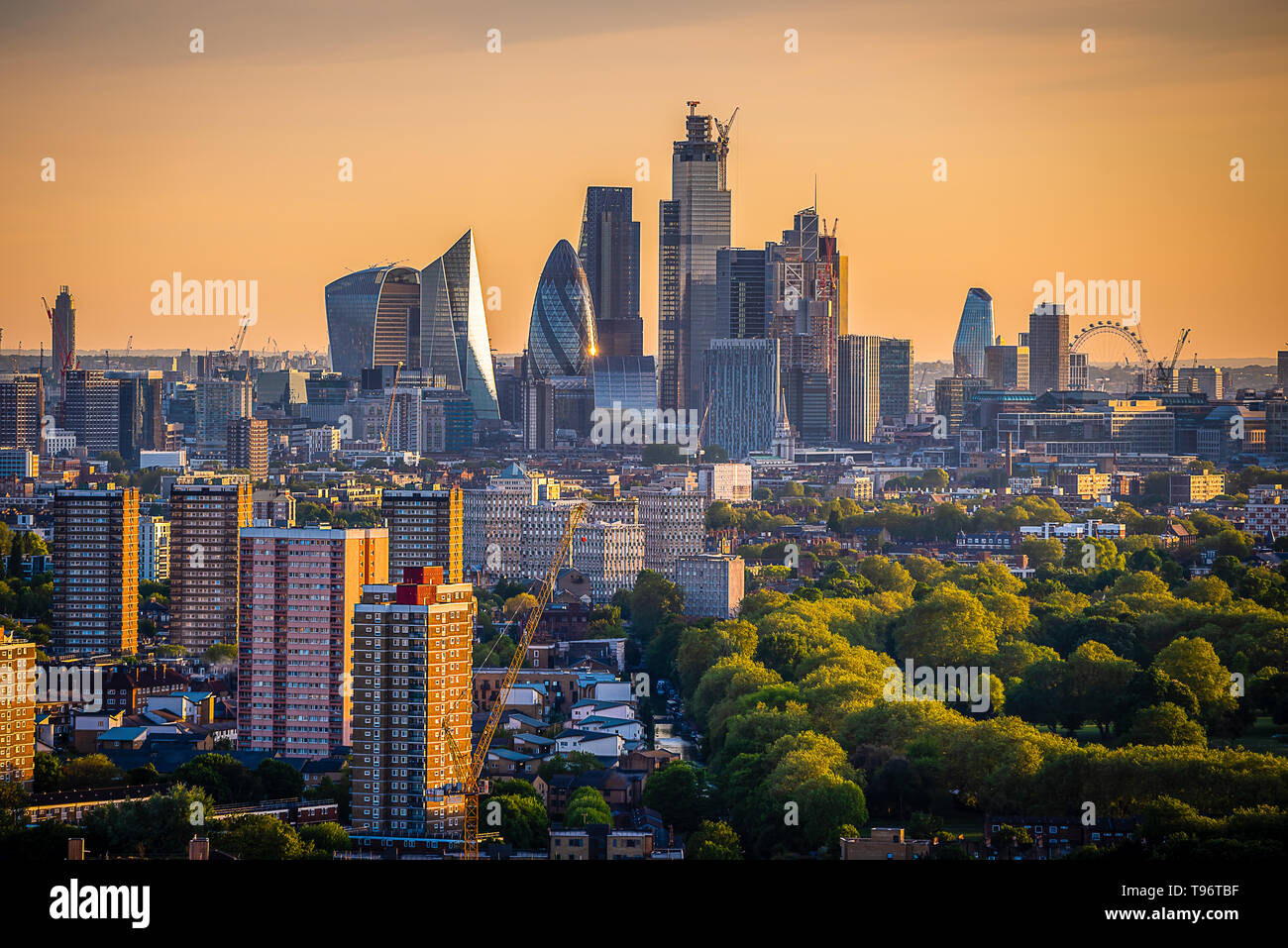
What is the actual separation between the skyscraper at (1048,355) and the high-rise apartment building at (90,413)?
6242cm

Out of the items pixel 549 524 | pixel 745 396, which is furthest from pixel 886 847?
pixel 745 396

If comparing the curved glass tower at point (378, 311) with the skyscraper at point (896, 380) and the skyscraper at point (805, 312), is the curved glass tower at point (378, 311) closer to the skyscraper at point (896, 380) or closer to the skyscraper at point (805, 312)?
the skyscraper at point (805, 312)

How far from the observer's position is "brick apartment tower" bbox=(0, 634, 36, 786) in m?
25.2

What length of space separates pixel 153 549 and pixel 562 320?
78.4 meters

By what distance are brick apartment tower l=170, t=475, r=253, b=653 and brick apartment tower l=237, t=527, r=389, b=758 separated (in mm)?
8992

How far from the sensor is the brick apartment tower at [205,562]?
4047 cm

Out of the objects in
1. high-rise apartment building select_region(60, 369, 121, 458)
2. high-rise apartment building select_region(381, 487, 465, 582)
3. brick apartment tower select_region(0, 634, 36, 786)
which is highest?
high-rise apartment building select_region(60, 369, 121, 458)

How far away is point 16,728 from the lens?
2558cm

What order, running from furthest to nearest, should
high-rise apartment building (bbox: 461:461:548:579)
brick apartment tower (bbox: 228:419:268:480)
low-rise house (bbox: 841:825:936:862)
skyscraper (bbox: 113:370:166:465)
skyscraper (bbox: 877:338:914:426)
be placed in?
skyscraper (bbox: 877:338:914:426), skyscraper (bbox: 113:370:166:465), brick apartment tower (bbox: 228:419:268:480), high-rise apartment building (bbox: 461:461:548:579), low-rise house (bbox: 841:825:936:862)

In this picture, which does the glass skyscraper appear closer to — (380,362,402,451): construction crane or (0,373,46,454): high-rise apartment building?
(380,362,402,451): construction crane

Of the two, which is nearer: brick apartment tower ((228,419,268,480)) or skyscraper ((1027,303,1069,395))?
brick apartment tower ((228,419,268,480))

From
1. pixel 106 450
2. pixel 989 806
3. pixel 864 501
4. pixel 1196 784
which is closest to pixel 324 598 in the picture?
pixel 989 806

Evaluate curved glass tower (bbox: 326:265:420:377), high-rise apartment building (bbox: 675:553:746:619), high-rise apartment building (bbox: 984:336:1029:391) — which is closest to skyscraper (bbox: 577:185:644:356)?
curved glass tower (bbox: 326:265:420:377)
